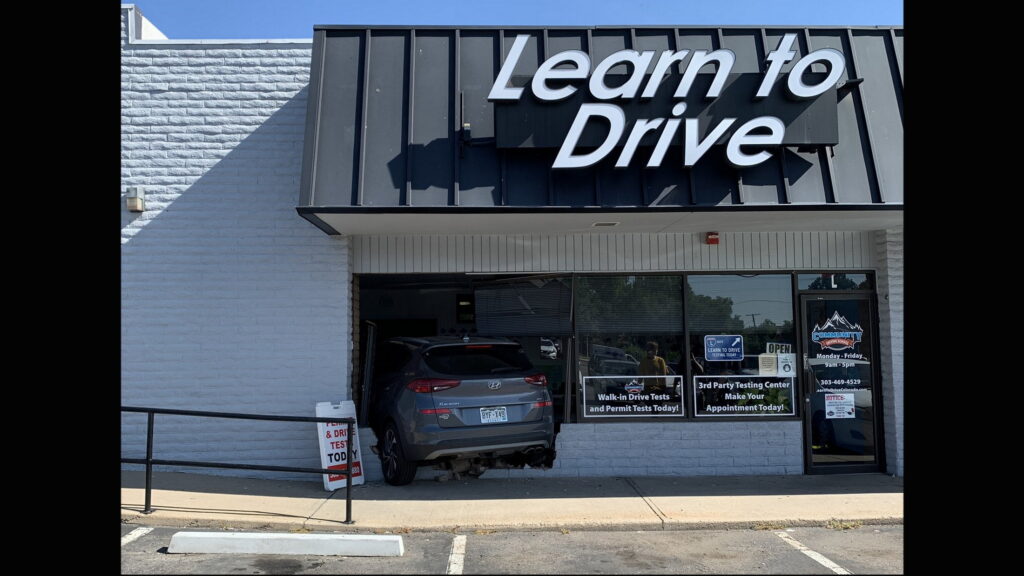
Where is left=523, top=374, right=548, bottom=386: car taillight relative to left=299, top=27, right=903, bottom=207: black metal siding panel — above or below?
below

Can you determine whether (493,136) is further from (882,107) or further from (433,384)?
(882,107)

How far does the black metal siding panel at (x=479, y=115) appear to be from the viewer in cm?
773

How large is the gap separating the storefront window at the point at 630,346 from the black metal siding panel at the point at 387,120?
112 inches

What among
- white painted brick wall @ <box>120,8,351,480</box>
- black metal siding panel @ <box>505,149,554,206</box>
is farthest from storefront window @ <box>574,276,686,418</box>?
white painted brick wall @ <box>120,8,351,480</box>

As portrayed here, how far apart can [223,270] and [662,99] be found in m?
5.49

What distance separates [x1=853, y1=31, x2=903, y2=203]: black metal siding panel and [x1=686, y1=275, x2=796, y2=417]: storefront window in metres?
1.93

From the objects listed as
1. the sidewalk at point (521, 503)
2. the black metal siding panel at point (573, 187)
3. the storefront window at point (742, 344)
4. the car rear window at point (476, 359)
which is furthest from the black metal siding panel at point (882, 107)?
the car rear window at point (476, 359)

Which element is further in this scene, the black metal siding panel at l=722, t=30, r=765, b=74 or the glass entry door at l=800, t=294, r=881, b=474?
the glass entry door at l=800, t=294, r=881, b=474

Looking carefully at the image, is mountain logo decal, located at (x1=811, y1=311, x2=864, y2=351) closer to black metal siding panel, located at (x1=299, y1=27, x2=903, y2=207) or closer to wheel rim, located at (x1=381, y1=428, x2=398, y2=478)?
black metal siding panel, located at (x1=299, y1=27, x2=903, y2=207)

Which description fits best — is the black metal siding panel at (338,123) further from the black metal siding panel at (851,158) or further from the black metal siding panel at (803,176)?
the black metal siding panel at (851,158)

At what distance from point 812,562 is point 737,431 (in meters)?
3.28

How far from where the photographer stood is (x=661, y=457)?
9172mm

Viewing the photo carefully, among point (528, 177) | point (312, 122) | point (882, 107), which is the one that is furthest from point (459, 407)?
point (882, 107)

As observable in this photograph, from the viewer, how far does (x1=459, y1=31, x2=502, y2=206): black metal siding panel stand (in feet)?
25.4
